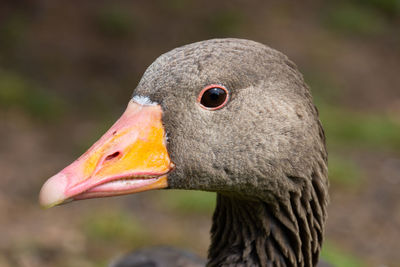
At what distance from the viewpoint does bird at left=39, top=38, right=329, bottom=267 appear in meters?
2.94

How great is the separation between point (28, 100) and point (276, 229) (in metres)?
6.53

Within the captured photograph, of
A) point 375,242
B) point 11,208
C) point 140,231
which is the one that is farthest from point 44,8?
point 375,242

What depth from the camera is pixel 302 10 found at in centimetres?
1358

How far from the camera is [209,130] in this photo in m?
3.08

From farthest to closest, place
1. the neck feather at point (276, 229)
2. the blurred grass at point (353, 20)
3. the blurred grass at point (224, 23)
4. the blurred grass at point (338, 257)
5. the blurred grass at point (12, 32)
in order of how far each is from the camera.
Result: 1. the blurred grass at point (353, 20)
2. the blurred grass at point (224, 23)
3. the blurred grass at point (12, 32)
4. the blurred grass at point (338, 257)
5. the neck feather at point (276, 229)

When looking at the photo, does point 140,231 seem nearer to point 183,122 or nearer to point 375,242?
point 375,242

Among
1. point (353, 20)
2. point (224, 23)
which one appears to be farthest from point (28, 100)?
point (353, 20)

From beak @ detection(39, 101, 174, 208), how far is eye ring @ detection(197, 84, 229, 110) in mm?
234

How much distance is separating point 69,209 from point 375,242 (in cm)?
373

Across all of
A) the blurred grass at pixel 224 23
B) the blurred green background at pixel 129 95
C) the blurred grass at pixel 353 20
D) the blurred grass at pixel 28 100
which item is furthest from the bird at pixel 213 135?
the blurred grass at pixel 353 20

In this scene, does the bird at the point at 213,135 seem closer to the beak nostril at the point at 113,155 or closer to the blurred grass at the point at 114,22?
the beak nostril at the point at 113,155

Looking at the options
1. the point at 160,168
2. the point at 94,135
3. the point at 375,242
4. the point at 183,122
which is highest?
the point at 94,135

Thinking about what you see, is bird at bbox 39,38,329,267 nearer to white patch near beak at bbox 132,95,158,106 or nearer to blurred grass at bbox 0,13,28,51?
white patch near beak at bbox 132,95,158,106

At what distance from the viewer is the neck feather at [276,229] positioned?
343cm
